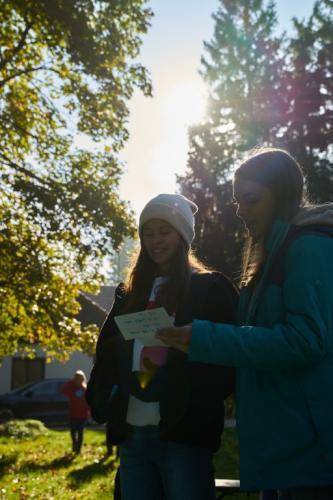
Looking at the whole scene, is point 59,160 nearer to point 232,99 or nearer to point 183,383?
point 183,383

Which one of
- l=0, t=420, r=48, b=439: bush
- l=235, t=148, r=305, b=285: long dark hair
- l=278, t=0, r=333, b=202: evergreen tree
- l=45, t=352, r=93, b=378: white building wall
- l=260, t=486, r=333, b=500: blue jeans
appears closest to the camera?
l=260, t=486, r=333, b=500: blue jeans

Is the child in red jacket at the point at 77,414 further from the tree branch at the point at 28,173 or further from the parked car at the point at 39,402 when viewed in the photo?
the parked car at the point at 39,402

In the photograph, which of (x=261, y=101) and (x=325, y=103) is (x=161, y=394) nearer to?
(x=325, y=103)

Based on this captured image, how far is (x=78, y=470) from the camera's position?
33.0ft

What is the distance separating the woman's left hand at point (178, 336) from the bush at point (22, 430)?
15297mm

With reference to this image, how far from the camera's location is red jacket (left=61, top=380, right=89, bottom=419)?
13109mm

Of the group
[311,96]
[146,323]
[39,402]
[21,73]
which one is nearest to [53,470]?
[21,73]

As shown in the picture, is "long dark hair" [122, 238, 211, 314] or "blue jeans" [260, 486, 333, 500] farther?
"long dark hair" [122, 238, 211, 314]

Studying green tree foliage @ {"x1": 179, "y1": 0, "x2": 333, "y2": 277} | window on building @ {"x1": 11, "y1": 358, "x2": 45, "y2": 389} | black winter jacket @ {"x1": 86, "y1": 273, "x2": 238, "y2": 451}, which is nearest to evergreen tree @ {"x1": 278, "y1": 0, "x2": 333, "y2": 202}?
green tree foliage @ {"x1": 179, "y1": 0, "x2": 333, "y2": 277}

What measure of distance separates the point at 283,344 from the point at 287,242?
37 cm

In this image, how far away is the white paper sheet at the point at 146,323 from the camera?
2.20m

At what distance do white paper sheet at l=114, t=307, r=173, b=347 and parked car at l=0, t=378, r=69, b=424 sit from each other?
21.0 m

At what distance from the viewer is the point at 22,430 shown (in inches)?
Result: 661

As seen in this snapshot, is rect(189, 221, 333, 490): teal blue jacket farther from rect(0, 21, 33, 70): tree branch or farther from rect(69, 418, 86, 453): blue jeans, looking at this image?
rect(69, 418, 86, 453): blue jeans
